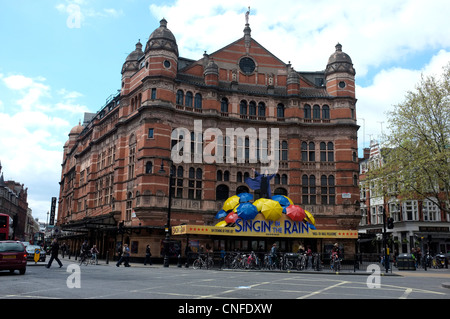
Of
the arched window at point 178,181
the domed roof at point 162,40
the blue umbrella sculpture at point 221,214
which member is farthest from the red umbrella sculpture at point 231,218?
the domed roof at point 162,40

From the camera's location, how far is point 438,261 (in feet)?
128

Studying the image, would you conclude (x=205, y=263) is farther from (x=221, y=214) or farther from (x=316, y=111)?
(x=316, y=111)

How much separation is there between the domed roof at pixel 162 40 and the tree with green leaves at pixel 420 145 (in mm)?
21799

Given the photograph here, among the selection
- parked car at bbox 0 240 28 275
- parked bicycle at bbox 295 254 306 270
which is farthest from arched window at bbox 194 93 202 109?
parked car at bbox 0 240 28 275

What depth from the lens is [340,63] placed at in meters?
44.4

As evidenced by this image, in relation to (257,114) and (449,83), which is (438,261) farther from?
(257,114)

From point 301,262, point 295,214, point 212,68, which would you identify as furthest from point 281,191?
point 301,262

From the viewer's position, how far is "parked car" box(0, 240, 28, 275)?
18750 millimetres

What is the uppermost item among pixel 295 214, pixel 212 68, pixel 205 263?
pixel 212 68

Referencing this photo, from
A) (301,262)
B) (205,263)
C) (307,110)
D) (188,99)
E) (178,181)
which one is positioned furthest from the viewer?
(307,110)

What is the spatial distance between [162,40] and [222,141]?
11.6 metres

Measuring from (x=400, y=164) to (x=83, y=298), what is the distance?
2652cm

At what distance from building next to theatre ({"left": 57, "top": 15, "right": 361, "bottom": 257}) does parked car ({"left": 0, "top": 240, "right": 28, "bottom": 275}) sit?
1672cm

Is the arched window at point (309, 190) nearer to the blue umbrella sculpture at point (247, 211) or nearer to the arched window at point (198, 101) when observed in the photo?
the blue umbrella sculpture at point (247, 211)
